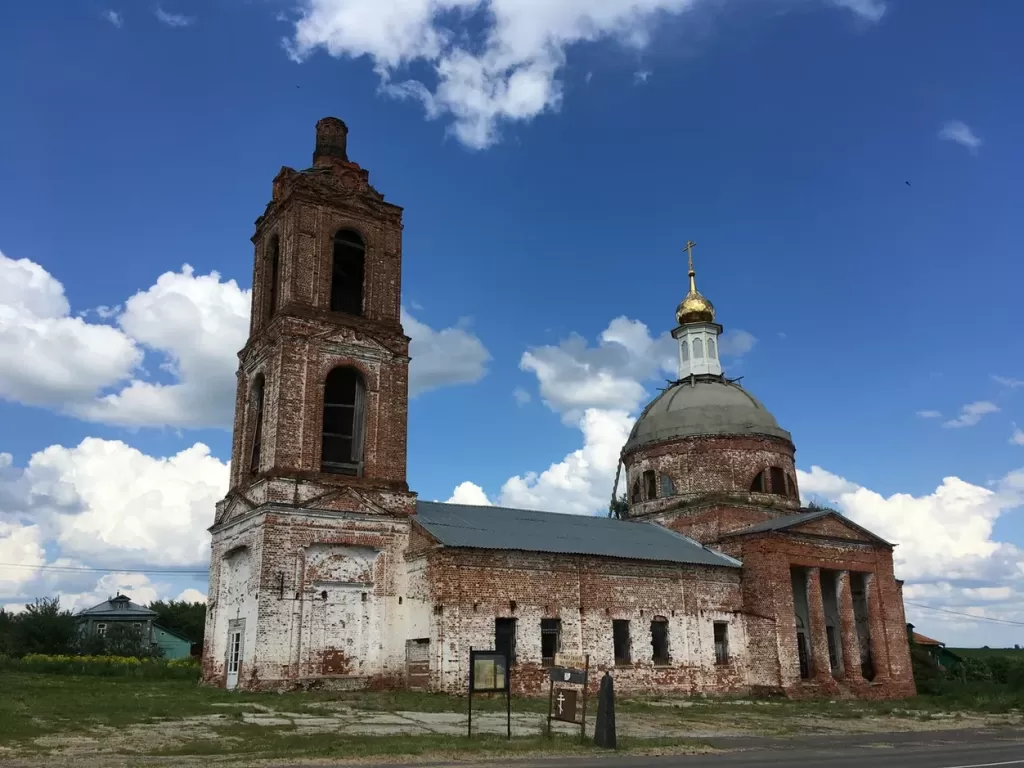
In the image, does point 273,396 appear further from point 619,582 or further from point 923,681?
point 923,681

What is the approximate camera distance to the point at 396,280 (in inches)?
1153

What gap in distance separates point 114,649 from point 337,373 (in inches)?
1187

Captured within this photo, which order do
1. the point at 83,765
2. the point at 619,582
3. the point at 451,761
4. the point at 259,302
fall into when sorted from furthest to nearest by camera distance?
the point at 259,302, the point at 619,582, the point at 451,761, the point at 83,765

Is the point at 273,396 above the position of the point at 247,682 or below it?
above

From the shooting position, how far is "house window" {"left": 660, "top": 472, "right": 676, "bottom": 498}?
36.5 meters

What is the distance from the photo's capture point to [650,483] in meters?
37.6

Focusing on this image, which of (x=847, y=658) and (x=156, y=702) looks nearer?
(x=156, y=702)

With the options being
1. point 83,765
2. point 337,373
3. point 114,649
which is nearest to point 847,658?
point 337,373

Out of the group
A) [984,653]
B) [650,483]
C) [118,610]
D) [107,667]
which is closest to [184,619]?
[118,610]

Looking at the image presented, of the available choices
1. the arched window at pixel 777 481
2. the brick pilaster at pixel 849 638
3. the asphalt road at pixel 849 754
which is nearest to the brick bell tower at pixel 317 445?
the asphalt road at pixel 849 754

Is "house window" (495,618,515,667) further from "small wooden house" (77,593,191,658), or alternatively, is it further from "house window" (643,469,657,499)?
"small wooden house" (77,593,191,658)

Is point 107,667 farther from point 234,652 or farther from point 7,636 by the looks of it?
point 7,636

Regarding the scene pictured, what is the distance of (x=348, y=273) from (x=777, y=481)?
19204mm

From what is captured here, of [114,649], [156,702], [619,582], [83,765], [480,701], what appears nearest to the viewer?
[83,765]
